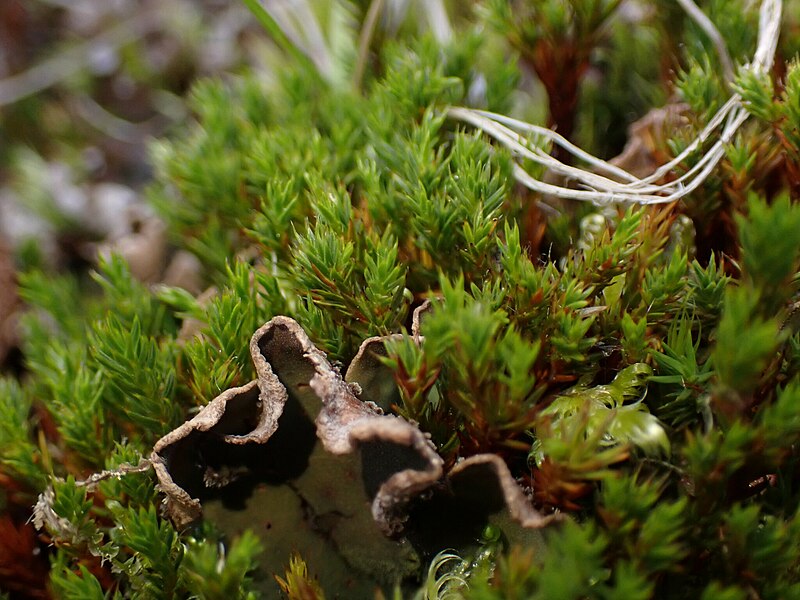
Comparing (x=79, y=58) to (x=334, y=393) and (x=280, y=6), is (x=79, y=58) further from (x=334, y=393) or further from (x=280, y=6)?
(x=334, y=393)

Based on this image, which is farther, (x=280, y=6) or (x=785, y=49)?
(x=280, y=6)

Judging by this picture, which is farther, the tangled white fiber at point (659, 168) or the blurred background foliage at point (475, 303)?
the tangled white fiber at point (659, 168)

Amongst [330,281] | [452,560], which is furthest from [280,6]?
[452,560]

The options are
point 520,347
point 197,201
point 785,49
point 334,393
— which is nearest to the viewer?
point 520,347

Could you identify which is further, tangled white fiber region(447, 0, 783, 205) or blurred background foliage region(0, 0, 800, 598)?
tangled white fiber region(447, 0, 783, 205)

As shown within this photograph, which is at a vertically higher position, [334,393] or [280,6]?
[280,6]

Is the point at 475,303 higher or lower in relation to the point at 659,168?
higher

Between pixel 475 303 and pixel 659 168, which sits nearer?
pixel 475 303

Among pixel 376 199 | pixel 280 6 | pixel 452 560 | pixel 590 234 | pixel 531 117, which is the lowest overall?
pixel 452 560
